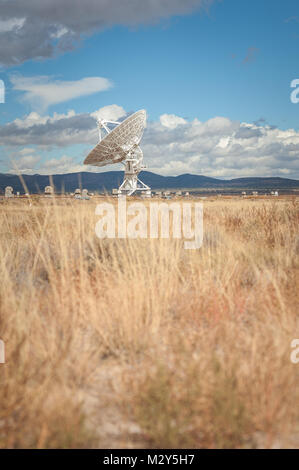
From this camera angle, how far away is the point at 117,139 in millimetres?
37062

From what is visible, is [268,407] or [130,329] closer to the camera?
[268,407]

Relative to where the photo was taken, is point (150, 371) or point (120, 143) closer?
point (150, 371)

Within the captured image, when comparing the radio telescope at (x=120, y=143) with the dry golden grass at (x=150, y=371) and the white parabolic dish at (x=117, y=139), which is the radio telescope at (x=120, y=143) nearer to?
the white parabolic dish at (x=117, y=139)

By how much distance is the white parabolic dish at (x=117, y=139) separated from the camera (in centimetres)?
3547

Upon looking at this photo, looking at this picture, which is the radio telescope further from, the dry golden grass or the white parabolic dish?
the dry golden grass

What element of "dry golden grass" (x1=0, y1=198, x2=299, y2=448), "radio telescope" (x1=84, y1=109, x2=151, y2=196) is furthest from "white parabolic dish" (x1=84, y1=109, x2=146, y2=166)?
"dry golden grass" (x1=0, y1=198, x2=299, y2=448)

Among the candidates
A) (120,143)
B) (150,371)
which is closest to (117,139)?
(120,143)

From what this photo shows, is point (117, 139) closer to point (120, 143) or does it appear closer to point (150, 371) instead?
point (120, 143)

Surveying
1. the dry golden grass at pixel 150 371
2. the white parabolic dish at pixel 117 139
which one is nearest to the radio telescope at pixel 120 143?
the white parabolic dish at pixel 117 139

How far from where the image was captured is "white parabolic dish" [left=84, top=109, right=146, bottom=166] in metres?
35.5

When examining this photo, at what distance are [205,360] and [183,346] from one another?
184 mm
